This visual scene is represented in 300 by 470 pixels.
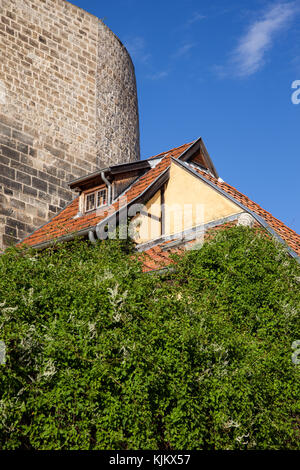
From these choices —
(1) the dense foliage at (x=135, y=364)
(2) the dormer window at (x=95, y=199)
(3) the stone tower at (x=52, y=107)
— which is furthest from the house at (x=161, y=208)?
(1) the dense foliage at (x=135, y=364)

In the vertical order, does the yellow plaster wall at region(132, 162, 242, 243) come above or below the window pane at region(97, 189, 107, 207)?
below

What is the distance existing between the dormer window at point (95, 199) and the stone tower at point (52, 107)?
1705 mm

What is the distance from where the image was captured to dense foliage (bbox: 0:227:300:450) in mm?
5180

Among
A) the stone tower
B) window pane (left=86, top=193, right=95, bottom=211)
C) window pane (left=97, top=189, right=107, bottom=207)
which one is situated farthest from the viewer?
the stone tower

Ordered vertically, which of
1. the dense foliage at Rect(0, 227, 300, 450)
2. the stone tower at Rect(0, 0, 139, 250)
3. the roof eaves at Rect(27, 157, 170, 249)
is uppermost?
the stone tower at Rect(0, 0, 139, 250)

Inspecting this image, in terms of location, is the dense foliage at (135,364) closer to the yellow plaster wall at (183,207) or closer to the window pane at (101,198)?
the yellow plaster wall at (183,207)

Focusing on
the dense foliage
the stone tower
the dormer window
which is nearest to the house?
the dormer window

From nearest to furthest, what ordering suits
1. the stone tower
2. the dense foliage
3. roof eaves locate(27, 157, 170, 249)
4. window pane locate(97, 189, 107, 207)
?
the dense foliage < roof eaves locate(27, 157, 170, 249) < window pane locate(97, 189, 107, 207) < the stone tower

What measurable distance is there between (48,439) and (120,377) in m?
0.79

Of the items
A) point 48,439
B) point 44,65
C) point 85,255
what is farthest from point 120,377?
point 44,65

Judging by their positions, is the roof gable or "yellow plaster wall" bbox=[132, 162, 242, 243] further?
the roof gable

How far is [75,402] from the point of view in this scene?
206 inches

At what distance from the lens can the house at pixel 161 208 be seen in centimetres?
977

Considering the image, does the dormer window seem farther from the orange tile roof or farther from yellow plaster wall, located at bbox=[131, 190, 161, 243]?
the orange tile roof
